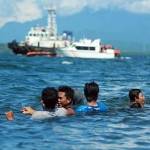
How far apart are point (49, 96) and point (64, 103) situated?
3.66 ft

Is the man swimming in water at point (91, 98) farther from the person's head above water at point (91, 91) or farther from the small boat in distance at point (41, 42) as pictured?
the small boat in distance at point (41, 42)

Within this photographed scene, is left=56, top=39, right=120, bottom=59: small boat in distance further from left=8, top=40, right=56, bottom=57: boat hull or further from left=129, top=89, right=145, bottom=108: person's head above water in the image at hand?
left=129, top=89, right=145, bottom=108: person's head above water

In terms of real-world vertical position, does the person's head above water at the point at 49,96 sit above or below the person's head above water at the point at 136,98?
above

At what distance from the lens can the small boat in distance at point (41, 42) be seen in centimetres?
12025

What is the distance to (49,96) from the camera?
12586 mm

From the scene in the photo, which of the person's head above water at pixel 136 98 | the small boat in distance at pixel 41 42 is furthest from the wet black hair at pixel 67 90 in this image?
the small boat in distance at pixel 41 42

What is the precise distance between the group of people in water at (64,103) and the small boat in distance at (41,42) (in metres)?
104

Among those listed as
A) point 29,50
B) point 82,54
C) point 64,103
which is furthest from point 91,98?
point 82,54

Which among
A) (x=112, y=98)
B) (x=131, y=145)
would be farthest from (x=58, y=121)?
(x=112, y=98)

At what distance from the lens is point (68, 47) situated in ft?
414

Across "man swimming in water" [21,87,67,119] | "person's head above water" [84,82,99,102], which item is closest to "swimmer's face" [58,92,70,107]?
"man swimming in water" [21,87,67,119]

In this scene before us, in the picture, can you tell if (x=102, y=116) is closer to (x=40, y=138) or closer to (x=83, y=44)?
(x=40, y=138)

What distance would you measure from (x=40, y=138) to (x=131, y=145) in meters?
1.73

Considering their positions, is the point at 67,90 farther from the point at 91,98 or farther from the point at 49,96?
the point at 49,96
